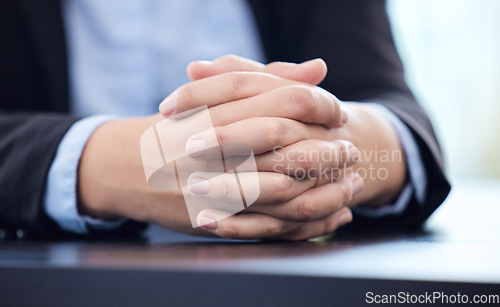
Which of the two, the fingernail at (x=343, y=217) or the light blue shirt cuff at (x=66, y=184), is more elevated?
the light blue shirt cuff at (x=66, y=184)

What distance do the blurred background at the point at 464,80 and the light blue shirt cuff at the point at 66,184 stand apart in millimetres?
1225

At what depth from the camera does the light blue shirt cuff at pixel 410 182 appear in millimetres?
438

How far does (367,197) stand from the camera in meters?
0.41

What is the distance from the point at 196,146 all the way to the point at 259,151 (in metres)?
0.05

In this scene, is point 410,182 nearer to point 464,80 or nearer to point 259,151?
point 259,151

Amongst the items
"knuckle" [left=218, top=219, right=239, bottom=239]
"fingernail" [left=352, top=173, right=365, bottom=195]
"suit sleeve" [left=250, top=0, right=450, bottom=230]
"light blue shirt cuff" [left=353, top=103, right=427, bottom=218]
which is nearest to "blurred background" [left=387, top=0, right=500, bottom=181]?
"suit sleeve" [left=250, top=0, right=450, bottom=230]

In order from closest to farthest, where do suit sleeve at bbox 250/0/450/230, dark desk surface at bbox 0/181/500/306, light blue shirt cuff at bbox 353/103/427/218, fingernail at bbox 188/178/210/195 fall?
dark desk surface at bbox 0/181/500/306 → fingernail at bbox 188/178/210/195 → light blue shirt cuff at bbox 353/103/427/218 → suit sleeve at bbox 250/0/450/230

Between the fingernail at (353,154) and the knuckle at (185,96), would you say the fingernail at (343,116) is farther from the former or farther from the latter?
the knuckle at (185,96)

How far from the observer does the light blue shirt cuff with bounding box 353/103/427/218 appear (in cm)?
44

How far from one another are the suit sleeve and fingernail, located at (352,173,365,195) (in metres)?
0.14

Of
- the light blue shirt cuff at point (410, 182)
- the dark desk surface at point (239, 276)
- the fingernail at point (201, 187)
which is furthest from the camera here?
the light blue shirt cuff at point (410, 182)

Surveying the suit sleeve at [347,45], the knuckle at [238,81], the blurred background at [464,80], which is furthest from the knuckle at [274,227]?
the blurred background at [464,80]

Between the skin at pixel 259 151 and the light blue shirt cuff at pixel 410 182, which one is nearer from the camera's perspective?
the skin at pixel 259 151

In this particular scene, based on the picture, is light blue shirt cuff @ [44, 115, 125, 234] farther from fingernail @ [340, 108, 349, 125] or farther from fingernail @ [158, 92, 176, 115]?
fingernail @ [340, 108, 349, 125]
